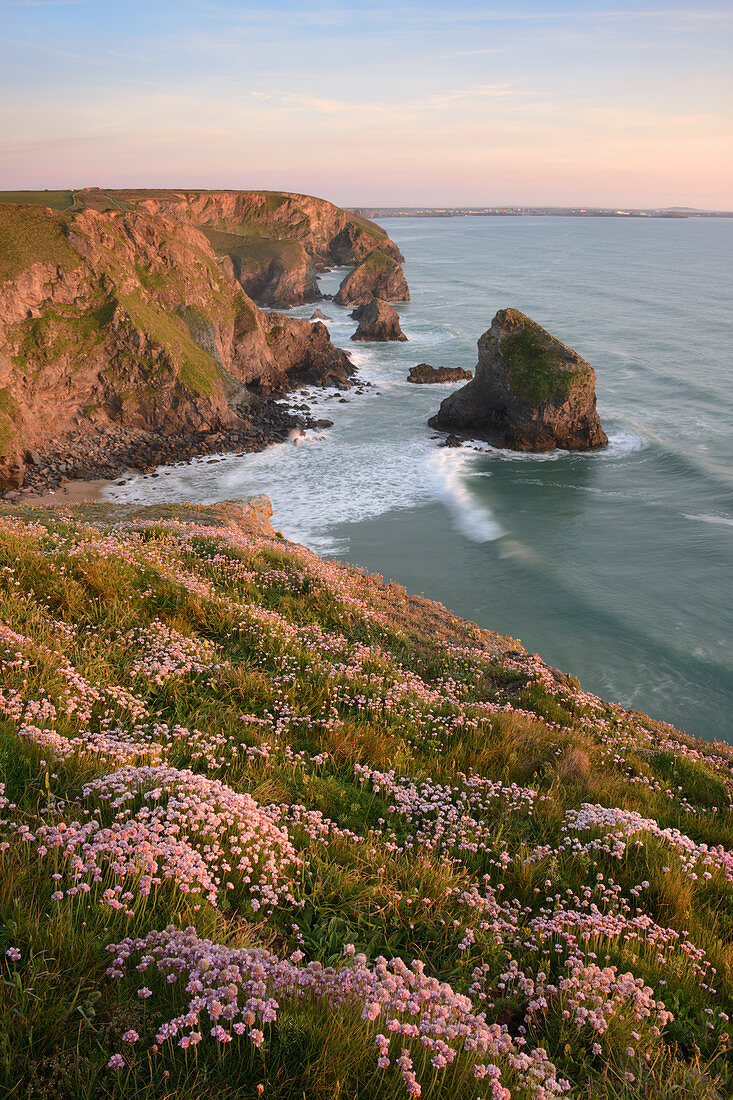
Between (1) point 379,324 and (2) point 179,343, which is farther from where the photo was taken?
(1) point 379,324

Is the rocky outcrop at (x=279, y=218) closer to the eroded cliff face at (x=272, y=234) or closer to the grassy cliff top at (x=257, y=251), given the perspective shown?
the eroded cliff face at (x=272, y=234)

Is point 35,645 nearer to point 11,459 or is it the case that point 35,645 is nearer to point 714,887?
point 714,887

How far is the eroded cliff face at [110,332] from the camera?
133 ft

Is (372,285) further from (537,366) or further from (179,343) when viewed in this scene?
(537,366)

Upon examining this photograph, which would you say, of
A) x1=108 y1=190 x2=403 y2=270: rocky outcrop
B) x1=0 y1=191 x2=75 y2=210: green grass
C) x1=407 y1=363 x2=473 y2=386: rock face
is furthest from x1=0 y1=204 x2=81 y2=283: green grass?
x1=108 y1=190 x2=403 y2=270: rocky outcrop

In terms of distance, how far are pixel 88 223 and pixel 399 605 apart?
48.8m

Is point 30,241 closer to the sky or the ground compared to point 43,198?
closer to the ground

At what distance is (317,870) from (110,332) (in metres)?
47.6

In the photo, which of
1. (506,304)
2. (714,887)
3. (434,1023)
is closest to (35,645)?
(434,1023)

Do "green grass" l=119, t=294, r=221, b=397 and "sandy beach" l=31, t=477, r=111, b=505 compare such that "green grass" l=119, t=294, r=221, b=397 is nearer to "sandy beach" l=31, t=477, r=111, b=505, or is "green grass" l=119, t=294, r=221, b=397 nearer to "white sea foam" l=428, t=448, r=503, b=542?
"sandy beach" l=31, t=477, r=111, b=505

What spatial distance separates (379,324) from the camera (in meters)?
76.6

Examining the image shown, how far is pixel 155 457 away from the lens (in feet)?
134

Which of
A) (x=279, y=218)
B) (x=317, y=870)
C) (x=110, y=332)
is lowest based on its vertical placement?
(x=317, y=870)

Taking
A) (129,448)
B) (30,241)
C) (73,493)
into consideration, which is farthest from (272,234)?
(73,493)
